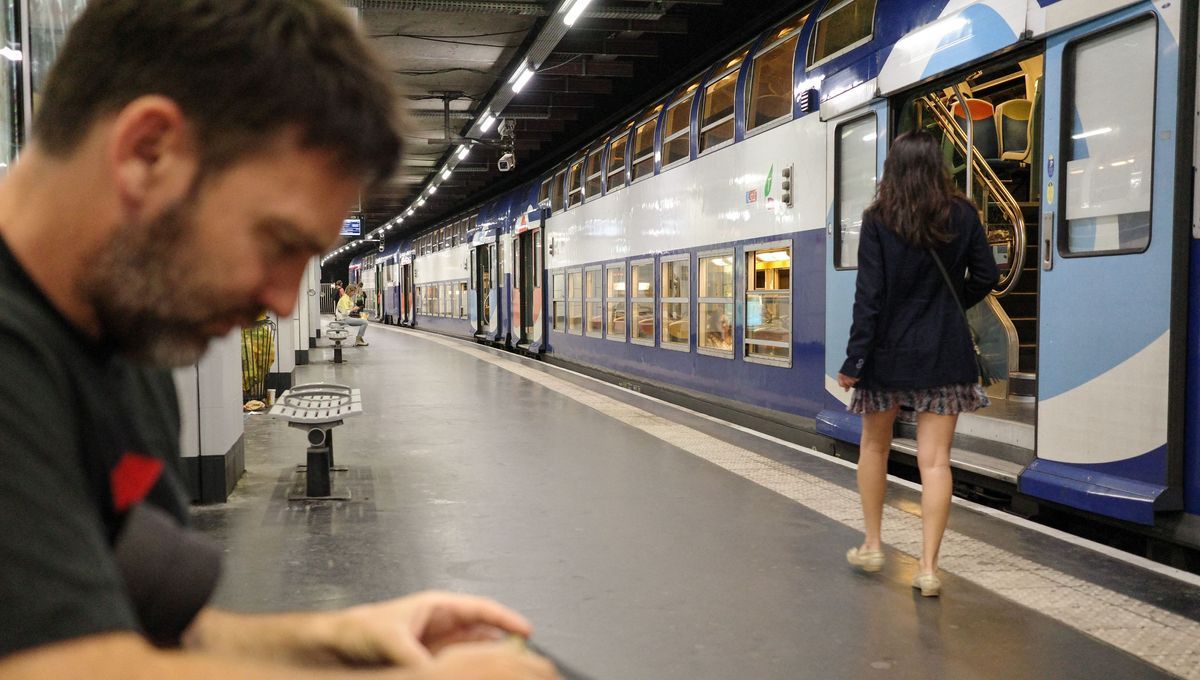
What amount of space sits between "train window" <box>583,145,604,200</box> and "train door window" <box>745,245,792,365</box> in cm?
490

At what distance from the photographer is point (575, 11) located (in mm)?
9453

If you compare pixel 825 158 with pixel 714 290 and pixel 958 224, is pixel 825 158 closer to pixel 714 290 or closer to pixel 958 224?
pixel 714 290

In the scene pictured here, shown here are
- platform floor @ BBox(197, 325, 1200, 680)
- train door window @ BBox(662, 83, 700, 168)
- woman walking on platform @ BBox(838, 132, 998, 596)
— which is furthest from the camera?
train door window @ BBox(662, 83, 700, 168)

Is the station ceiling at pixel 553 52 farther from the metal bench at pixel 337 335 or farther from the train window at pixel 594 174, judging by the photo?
the metal bench at pixel 337 335

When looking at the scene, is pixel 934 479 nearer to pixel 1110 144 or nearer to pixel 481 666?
pixel 1110 144

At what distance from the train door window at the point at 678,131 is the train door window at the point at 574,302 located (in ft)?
12.5

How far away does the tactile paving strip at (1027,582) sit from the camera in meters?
2.93

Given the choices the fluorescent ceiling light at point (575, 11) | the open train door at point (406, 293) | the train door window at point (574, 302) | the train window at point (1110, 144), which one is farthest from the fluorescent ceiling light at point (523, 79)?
the open train door at point (406, 293)

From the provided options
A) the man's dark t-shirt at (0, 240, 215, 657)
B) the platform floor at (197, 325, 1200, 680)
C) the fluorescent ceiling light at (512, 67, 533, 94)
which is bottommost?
the platform floor at (197, 325, 1200, 680)

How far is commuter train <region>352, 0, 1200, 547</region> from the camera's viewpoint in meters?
3.79

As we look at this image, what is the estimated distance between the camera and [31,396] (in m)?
0.69

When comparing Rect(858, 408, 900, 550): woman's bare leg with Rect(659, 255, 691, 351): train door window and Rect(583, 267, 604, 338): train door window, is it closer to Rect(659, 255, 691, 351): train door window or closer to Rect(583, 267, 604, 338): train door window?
Rect(659, 255, 691, 351): train door window

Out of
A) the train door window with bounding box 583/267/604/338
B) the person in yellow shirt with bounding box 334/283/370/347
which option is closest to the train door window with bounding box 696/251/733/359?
the train door window with bounding box 583/267/604/338

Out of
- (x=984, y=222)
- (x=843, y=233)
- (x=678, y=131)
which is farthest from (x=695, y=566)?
(x=678, y=131)
